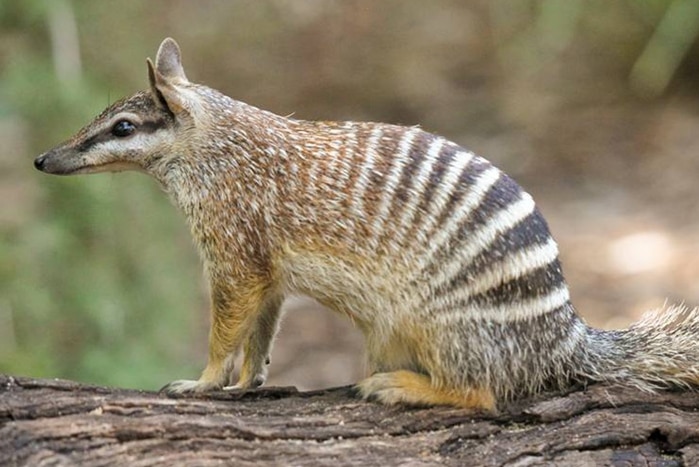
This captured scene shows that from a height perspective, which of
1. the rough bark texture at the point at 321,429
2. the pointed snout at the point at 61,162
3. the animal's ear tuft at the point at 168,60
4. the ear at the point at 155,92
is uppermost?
the animal's ear tuft at the point at 168,60

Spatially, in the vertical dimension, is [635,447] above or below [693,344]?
below

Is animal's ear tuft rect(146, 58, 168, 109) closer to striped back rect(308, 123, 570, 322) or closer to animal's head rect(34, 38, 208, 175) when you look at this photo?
animal's head rect(34, 38, 208, 175)

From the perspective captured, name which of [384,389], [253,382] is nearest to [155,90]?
[253,382]

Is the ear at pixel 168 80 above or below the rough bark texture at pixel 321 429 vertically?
above

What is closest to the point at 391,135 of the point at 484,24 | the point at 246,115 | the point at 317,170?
the point at 317,170

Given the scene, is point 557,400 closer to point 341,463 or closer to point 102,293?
point 341,463

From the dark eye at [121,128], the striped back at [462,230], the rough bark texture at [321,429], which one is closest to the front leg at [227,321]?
the rough bark texture at [321,429]

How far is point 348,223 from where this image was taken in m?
4.25

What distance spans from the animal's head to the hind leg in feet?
3.98

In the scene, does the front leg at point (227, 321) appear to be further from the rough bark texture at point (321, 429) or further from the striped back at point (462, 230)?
the striped back at point (462, 230)

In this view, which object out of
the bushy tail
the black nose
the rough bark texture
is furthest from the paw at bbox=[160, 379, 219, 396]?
the bushy tail

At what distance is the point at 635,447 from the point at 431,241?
1077mm

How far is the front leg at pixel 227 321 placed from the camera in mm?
4246

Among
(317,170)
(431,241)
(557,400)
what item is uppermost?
(317,170)
